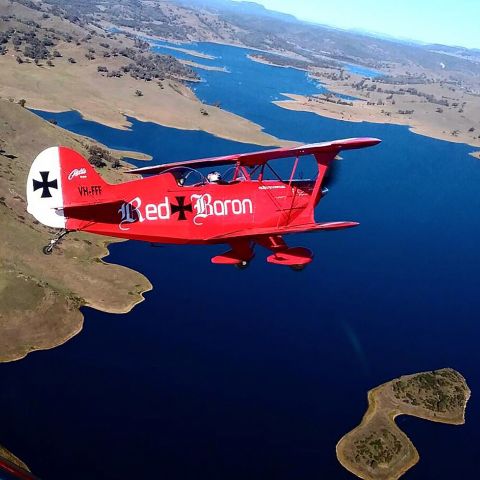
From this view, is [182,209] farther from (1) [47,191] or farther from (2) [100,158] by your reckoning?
(2) [100,158]

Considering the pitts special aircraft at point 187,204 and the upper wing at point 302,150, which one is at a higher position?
the upper wing at point 302,150

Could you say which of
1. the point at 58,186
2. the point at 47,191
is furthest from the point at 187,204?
the point at 47,191

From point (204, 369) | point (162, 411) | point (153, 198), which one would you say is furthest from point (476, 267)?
point (153, 198)

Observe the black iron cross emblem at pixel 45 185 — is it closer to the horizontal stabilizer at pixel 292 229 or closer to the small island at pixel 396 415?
the horizontal stabilizer at pixel 292 229

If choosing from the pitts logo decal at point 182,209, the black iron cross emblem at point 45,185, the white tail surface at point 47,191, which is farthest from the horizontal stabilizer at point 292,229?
the black iron cross emblem at point 45,185

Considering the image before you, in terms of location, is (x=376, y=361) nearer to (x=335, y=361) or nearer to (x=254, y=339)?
(x=335, y=361)

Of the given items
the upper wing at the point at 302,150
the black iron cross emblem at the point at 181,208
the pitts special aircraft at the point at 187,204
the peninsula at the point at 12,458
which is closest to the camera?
the pitts special aircraft at the point at 187,204

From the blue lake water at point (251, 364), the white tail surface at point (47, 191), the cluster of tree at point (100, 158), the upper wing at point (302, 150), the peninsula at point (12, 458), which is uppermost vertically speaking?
the upper wing at point (302, 150)
